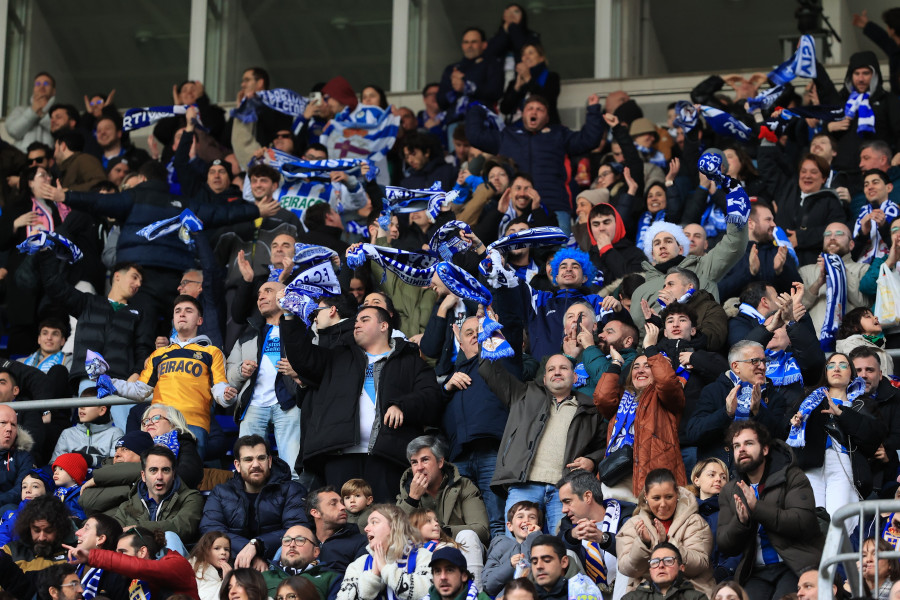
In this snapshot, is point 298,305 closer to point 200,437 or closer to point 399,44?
point 200,437

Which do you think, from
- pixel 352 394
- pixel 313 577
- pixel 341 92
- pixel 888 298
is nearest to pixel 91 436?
pixel 352 394

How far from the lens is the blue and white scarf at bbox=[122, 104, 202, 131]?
16.5 meters

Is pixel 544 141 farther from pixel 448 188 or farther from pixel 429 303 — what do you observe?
pixel 429 303

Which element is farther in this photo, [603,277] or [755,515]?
[603,277]

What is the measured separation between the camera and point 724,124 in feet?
49.5

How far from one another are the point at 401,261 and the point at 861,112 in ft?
16.1

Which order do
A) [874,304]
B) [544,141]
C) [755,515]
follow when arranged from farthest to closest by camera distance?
[544,141] < [874,304] < [755,515]

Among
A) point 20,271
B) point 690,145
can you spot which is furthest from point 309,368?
point 690,145

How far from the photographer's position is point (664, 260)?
41.5ft

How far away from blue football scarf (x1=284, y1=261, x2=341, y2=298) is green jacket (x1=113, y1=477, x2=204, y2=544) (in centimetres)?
144

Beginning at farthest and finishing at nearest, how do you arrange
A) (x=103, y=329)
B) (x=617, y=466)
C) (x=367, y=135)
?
(x=367, y=135) → (x=103, y=329) → (x=617, y=466)

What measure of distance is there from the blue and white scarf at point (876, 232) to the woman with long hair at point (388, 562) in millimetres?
4753

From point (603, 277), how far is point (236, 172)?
432 cm

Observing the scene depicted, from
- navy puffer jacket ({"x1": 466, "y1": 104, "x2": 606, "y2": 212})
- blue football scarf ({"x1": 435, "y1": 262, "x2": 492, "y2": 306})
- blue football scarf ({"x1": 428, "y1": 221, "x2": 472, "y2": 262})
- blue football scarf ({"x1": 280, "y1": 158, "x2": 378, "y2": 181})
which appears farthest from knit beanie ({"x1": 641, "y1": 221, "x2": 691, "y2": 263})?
blue football scarf ({"x1": 280, "y1": 158, "x2": 378, "y2": 181})
